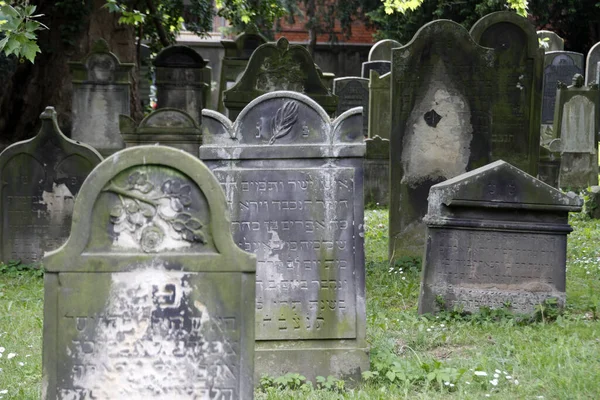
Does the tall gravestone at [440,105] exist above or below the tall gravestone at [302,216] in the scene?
above

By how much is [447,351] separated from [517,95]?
4.05 meters

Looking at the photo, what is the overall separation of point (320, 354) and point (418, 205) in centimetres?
427

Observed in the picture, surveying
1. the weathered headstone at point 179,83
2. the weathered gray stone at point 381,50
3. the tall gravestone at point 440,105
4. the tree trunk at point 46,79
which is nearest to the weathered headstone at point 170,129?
the weathered headstone at point 179,83

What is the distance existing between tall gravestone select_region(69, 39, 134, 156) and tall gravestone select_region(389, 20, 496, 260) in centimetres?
782

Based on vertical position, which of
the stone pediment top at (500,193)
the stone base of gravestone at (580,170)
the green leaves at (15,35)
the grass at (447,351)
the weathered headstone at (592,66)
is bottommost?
the grass at (447,351)

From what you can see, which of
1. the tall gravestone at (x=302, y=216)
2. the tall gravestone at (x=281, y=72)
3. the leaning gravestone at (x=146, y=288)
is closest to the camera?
the leaning gravestone at (x=146, y=288)

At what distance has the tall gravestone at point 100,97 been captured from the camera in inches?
658

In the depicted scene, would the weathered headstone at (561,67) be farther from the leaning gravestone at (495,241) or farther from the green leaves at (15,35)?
the green leaves at (15,35)

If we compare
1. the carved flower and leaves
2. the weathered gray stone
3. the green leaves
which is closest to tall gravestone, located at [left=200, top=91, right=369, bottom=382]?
the green leaves

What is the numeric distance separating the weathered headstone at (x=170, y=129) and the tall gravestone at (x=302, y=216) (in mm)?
8458

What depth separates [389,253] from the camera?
10.2 meters

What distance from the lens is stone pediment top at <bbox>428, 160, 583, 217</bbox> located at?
7.20m

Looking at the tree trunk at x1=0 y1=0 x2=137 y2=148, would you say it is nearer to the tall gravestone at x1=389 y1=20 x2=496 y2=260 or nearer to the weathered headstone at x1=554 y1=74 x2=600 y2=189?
the weathered headstone at x1=554 y1=74 x2=600 y2=189

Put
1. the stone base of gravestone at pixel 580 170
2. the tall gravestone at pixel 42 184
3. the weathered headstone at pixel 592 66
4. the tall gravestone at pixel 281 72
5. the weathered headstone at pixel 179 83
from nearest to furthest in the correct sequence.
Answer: the tall gravestone at pixel 42 184 < the tall gravestone at pixel 281 72 < the stone base of gravestone at pixel 580 170 < the weathered headstone at pixel 179 83 < the weathered headstone at pixel 592 66
